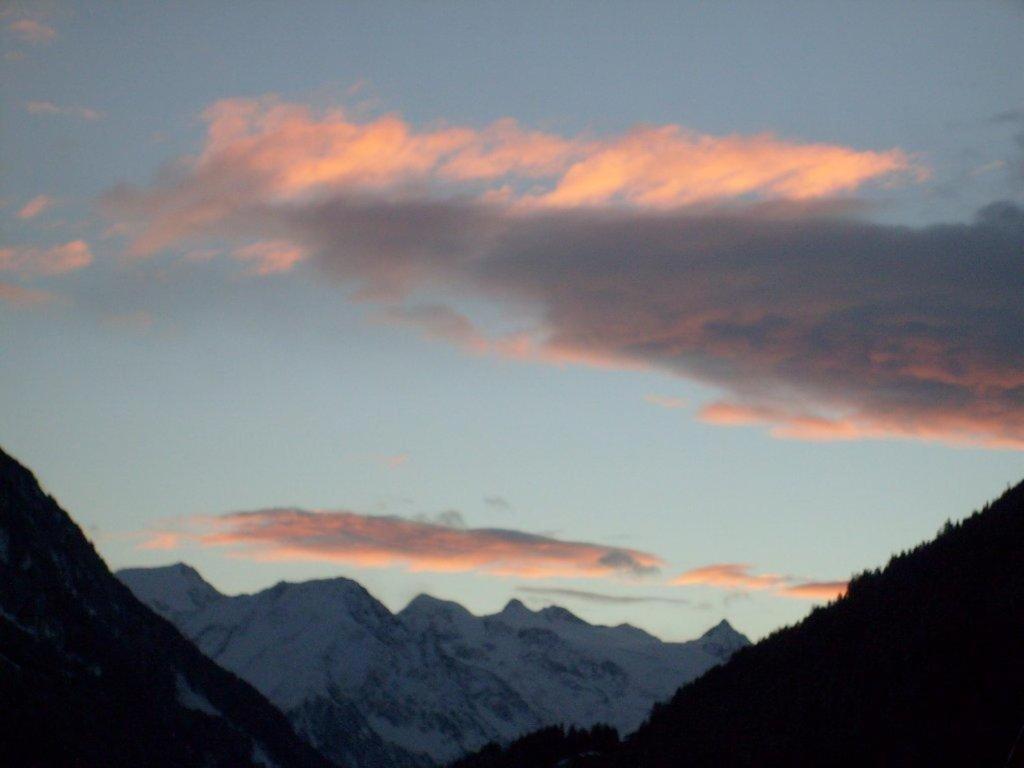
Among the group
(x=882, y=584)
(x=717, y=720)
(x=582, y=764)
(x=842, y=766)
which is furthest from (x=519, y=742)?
(x=842, y=766)

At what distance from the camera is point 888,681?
113 m

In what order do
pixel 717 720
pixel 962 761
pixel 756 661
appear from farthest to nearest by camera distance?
pixel 756 661
pixel 717 720
pixel 962 761

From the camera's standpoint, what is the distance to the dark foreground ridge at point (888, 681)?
321 feet

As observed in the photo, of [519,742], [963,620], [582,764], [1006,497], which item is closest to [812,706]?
[963,620]

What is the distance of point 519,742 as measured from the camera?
190m

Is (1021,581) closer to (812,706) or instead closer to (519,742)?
(812,706)

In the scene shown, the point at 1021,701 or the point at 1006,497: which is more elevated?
the point at 1006,497

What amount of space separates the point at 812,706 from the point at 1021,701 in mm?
32420

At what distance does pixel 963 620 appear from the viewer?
362 ft

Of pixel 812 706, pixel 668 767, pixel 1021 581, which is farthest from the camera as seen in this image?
pixel 668 767

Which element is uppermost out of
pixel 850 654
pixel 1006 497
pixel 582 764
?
pixel 1006 497

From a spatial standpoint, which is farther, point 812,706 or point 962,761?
point 812,706

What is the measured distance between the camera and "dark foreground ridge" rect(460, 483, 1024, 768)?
97.8 metres

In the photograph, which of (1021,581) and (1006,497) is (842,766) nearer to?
(1021,581)
